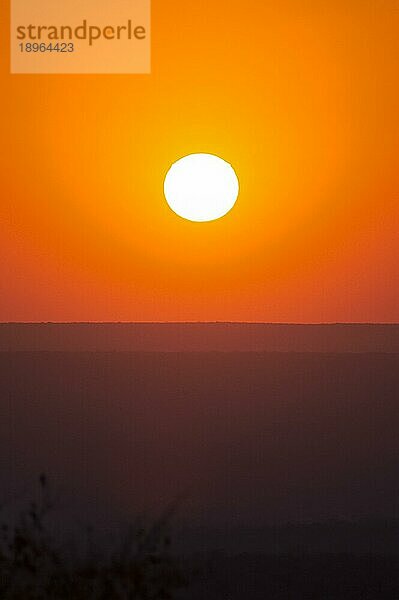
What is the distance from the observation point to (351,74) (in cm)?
337

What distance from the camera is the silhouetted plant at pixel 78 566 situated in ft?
9.64

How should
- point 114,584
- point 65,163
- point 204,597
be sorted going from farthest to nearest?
point 65,163
point 204,597
point 114,584

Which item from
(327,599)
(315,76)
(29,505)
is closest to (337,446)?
(327,599)

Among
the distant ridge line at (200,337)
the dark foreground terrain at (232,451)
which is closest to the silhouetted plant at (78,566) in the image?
the dark foreground terrain at (232,451)

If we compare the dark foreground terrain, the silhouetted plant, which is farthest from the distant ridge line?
the silhouetted plant

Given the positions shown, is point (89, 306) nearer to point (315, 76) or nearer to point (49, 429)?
point (49, 429)

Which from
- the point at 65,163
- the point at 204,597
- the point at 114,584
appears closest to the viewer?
the point at 114,584

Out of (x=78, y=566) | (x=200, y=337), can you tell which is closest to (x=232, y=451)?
(x=200, y=337)

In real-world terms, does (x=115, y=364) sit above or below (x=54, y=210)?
below

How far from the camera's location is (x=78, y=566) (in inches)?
124

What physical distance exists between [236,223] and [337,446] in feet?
2.92

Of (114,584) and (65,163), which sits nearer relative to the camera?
(114,584)

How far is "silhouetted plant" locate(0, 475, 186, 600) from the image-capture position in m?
2.94

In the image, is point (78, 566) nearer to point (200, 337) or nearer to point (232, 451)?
point (232, 451)
